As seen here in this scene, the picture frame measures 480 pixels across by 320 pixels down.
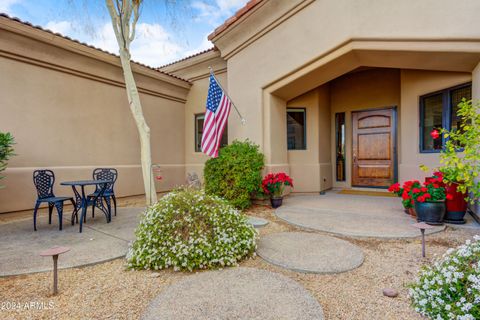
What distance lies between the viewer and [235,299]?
2.07 m

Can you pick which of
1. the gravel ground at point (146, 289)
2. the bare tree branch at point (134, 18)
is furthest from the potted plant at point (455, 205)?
the bare tree branch at point (134, 18)

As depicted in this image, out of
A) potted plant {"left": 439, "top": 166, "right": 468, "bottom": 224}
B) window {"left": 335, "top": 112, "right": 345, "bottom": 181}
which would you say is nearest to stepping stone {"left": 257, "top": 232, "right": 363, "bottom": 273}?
potted plant {"left": 439, "top": 166, "right": 468, "bottom": 224}

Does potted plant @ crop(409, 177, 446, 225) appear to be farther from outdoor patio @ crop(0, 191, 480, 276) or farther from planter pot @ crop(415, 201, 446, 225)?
outdoor patio @ crop(0, 191, 480, 276)

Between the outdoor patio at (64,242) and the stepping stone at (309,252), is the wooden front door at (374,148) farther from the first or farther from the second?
the outdoor patio at (64,242)

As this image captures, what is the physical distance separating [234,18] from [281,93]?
230 centimetres

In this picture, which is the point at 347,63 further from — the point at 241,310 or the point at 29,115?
the point at 29,115

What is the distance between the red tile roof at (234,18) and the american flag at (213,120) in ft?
6.12

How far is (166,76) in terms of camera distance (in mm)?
8008

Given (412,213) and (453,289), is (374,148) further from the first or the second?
(453,289)

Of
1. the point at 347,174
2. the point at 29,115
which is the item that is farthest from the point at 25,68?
the point at 347,174

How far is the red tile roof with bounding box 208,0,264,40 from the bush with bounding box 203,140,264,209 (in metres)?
3.31

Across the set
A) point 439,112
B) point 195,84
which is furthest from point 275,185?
point 195,84

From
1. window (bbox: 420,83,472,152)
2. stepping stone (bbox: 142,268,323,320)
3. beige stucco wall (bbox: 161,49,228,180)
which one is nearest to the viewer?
stepping stone (bbox: 142,268,323,320)

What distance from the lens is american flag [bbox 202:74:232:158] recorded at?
571cm
